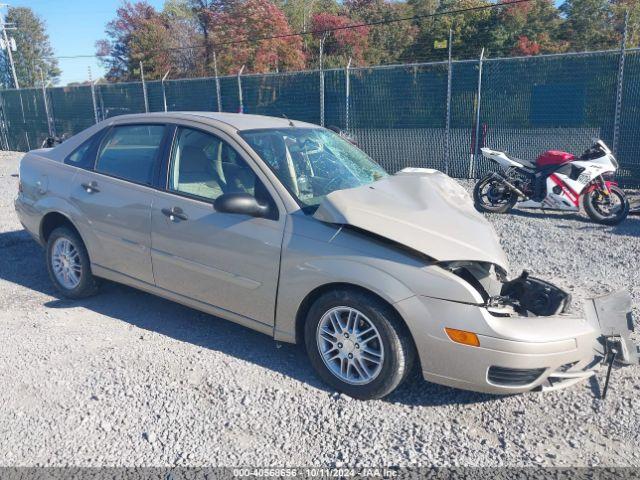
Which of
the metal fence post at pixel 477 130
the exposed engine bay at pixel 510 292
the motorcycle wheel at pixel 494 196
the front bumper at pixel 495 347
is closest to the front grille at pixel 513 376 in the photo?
the front bumper at pixel 495 347

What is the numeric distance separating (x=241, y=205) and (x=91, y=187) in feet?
6.01

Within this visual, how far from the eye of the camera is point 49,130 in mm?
19812

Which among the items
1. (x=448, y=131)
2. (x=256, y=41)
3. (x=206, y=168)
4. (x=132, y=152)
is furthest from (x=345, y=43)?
(x=206, y=168)

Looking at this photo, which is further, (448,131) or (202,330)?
(448,131)

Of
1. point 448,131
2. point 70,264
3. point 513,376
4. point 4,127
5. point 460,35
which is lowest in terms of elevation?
point 513,376

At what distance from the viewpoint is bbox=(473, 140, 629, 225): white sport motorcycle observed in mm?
8219

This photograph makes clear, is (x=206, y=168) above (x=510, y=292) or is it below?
above

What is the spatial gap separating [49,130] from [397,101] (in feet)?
42.5

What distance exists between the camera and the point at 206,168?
174 inches

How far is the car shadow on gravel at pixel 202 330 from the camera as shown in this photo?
3732 mm

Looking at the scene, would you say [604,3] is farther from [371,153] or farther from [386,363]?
[386,363]

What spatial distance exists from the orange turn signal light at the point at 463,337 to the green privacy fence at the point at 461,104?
839 cm

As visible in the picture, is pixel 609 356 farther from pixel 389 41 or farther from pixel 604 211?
pixel 389 41

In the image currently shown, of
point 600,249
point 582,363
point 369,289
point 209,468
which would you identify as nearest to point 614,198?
point 600,249
